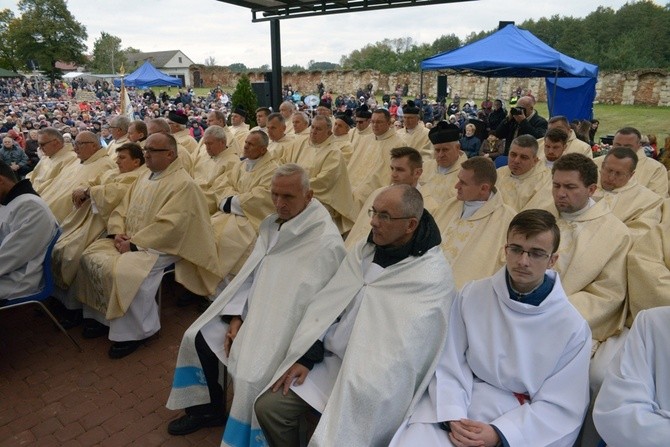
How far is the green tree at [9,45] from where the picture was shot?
195 feet

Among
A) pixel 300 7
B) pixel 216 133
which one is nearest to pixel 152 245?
pixel 216 133

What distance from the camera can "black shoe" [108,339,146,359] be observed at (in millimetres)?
4172

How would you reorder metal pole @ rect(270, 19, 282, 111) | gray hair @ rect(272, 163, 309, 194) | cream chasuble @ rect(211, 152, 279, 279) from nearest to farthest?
gray hair @ rect(272, 163, 309, 194) → cream chasuble @ rect(211, 152, 279, 279) → metal pole @ rect(270, 19, 282, 111)

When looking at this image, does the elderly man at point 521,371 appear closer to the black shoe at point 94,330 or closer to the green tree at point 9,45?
the black shoe at point 94,330

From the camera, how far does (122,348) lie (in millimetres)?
4199

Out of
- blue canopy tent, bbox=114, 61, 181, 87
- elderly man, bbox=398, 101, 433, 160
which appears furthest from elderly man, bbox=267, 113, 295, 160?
blue canopy tent, bbox=114, 61, 181, 87

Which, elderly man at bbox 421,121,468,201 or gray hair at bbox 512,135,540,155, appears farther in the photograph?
elderly man at bbox 421,121,468,201

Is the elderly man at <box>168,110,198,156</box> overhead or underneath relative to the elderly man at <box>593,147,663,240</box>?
overhead

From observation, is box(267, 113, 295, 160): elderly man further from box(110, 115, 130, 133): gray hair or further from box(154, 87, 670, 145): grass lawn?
box(154, 87, 670, 145): grass lawn

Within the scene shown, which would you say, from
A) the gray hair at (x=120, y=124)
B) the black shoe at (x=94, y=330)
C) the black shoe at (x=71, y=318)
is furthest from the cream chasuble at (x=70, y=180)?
the gray hair at (x=120, y=124)

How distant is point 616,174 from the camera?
4.45 m

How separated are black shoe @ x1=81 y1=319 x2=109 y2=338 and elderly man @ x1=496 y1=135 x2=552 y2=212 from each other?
4.18 meters

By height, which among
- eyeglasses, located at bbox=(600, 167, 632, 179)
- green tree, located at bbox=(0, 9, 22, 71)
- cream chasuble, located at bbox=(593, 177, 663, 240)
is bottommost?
cream chasuble, located at bbox=(593, 177, 663, 240)

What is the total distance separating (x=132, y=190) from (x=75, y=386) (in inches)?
78.6
